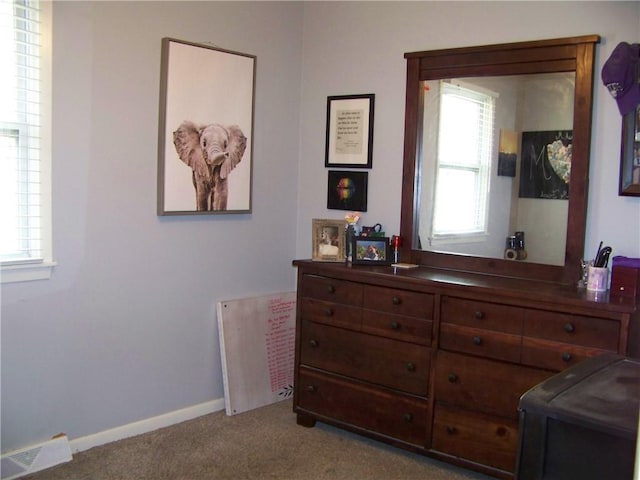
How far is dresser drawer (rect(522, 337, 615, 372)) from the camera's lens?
2.45 metres

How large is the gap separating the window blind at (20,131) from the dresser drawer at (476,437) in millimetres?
1868

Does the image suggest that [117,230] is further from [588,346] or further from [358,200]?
[588,346]

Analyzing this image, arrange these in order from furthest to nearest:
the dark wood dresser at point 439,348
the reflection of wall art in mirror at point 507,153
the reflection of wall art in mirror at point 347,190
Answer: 1. the reflection of wall art in mirror at point 347,190
2. the reflection of wall art in mirror at point 507,153
3. the dark wood dresser at point 439,348

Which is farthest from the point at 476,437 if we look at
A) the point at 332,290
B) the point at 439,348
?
the point at 332,290

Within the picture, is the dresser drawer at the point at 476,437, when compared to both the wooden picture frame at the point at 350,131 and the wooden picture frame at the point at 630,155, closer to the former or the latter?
the wooden picture frame at the point at 630,155

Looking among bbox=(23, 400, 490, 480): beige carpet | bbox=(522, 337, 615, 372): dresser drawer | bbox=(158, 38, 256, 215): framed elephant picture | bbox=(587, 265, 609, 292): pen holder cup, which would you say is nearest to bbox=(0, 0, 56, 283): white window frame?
bbox=(158, 38, 256, 215): framed elephant picture

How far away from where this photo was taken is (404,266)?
3189 mm

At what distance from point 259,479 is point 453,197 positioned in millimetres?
1605

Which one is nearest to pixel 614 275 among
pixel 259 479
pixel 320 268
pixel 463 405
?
pixel 463 405

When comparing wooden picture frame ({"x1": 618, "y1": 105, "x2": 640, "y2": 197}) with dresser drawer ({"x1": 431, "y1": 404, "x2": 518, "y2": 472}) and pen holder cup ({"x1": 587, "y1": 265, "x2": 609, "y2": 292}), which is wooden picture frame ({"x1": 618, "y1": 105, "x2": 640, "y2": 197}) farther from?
dresser drawer ({"x1": 431, "y1": 404, "x2": 518, "y2": 472})

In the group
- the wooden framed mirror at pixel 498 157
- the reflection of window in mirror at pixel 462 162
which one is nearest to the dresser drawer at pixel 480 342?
the wooden framed mirror at pixel 498 157

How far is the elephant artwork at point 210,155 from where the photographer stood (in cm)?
316

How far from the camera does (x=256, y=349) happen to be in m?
3.54

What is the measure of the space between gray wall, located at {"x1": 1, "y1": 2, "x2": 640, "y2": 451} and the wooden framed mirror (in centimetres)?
8
